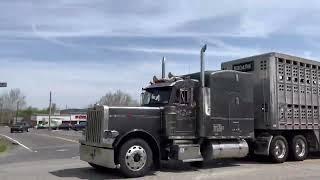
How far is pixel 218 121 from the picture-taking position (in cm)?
1605

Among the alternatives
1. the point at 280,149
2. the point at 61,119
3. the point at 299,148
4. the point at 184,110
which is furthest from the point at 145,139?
the point at 61,119

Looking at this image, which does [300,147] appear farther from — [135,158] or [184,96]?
[135,158]

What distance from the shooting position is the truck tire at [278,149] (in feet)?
58.9

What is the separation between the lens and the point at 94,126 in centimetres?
1463

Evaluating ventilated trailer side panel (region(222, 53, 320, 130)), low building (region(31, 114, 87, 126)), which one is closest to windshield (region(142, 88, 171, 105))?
ventilated trailer side panel (region(222, 53, 320, 130))

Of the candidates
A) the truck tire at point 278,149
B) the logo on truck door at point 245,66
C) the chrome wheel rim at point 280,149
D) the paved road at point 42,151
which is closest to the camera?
the truck tire at point 278,149

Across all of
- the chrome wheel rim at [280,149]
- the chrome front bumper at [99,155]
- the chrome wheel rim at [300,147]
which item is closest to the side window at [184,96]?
the chrome front bumper at [99,155]

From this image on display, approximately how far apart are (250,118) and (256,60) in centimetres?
254

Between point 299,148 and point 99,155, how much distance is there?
8.49 meters

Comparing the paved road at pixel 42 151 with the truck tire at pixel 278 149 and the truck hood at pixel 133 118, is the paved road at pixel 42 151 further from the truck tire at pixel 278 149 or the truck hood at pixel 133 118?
the truck tire at pixel 278 149

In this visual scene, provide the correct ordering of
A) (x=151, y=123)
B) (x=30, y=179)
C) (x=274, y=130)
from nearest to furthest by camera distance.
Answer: (x=30, y=179)
(x=151, y=123)
(x=274, y=130)

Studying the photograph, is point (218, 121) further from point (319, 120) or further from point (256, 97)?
point (319, 120)

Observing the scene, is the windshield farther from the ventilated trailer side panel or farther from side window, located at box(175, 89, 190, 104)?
the ventilated trailer side panel

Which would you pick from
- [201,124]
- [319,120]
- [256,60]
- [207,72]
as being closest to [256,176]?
[201,124]
